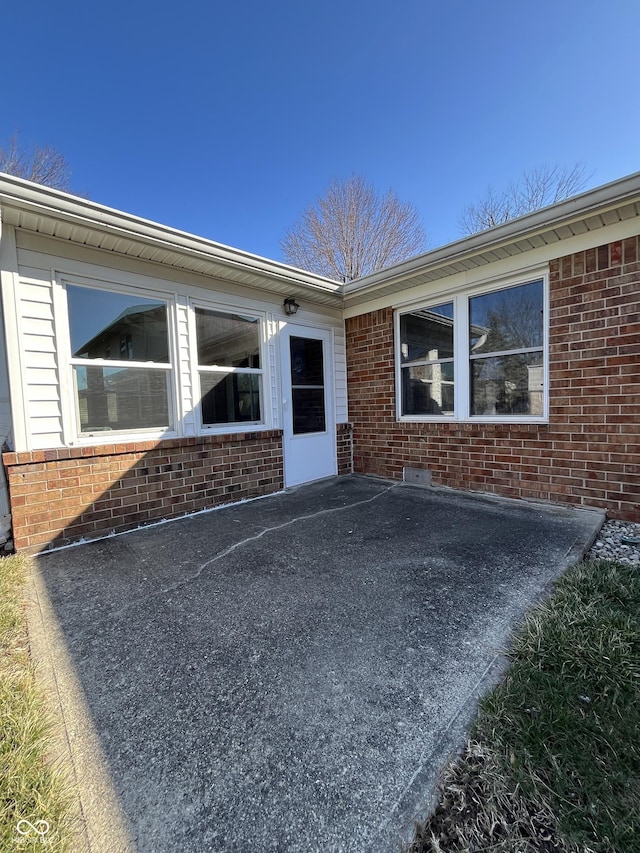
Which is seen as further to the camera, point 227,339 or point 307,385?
point 307,385

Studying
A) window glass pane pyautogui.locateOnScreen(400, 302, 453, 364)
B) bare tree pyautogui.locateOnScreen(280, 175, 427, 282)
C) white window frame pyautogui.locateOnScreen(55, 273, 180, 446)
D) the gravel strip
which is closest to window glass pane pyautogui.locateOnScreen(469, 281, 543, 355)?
window glass pane pyautogui.locateOnScreen(400, 302, 453, 364)

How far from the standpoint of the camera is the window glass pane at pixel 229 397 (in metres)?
4.33

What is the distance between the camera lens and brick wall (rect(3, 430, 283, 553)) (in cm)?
316

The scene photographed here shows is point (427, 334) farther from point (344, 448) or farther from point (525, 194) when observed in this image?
point (525, 194)

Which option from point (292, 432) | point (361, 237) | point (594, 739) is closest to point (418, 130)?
point (361, 237)

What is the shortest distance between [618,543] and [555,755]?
245 centimetres

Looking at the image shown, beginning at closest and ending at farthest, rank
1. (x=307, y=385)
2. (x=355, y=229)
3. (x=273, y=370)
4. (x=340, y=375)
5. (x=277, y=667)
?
(x=277, y=667), (x=273, y=370), (x=307, y=385), (x=340, y=375), (x=355, y=229)

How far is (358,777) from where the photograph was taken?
1.18m

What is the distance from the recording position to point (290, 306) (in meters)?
4.98

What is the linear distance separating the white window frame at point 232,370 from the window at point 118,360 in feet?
0.93

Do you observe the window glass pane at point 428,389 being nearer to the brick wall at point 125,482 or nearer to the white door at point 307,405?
the white door at point 307,405

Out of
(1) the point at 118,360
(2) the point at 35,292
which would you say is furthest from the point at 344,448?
(2) the point at 35,292

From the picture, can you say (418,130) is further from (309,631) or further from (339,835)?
(339,835)

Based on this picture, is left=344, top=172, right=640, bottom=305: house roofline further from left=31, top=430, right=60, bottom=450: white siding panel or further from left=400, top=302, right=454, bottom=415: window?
left=31, top=430, right=60, bottom=450: white siding panel
